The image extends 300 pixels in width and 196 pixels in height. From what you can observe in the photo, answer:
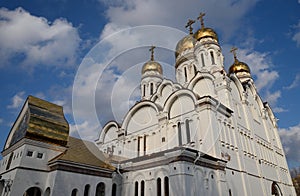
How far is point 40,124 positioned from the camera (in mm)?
13258

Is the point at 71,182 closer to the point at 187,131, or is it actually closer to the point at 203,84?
the point at 187,131

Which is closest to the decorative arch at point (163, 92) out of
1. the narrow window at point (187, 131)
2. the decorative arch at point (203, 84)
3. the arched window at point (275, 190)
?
the decorative arch at point (203, 84)

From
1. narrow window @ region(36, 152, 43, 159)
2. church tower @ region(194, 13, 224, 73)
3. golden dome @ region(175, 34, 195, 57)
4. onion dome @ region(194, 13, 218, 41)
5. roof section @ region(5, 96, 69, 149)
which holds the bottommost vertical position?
narrow window @ region(36, 152, 43, 159)

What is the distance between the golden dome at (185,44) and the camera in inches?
1036

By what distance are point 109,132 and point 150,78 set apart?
8736 millimetres

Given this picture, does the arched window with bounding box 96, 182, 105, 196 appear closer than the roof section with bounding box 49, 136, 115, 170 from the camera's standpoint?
No

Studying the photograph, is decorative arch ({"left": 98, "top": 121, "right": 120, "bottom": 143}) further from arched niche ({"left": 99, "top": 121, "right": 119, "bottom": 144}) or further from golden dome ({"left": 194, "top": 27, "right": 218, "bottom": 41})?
golden dome ({"left": 194, "top": 27, "right": 218, "bottom": 41})

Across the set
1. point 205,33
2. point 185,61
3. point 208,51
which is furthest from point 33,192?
point 205,33

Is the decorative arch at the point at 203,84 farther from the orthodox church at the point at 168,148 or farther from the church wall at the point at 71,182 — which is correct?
the church wall at the point at 71,182

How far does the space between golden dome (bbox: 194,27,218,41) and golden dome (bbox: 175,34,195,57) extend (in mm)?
1937

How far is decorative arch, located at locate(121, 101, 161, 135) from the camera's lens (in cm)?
1981

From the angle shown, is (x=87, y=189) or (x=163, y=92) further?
(x=163, y=92)

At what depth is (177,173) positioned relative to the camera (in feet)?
39.7

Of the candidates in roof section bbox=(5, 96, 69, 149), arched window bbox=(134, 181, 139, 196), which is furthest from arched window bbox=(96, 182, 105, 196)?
roof section bbox=(5, 96, 69, 149)
